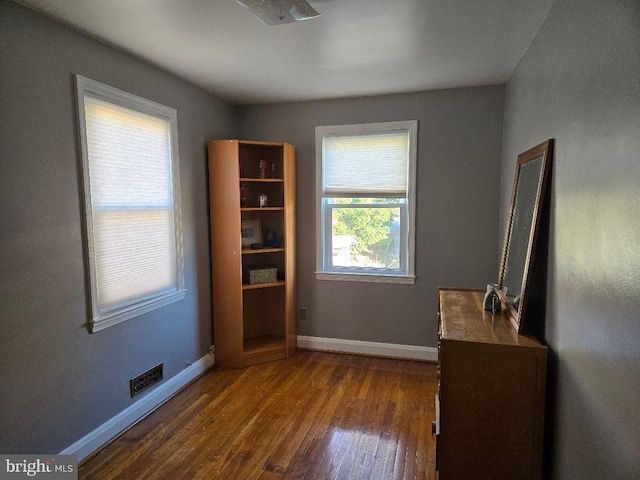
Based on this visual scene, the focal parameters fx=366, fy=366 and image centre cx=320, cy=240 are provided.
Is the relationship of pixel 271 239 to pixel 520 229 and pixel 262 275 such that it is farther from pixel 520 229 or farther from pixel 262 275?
pixel 520 229

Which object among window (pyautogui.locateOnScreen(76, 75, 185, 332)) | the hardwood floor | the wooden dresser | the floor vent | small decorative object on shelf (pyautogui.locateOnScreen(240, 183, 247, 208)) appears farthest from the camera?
small decorative object on shelf (pyautogui.locateOnScreen(240, 183, 247, 208))

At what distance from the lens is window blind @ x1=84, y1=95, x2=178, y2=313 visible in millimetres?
2260

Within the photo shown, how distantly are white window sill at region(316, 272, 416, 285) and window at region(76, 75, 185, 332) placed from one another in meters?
1.40

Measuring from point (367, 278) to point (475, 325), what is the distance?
1.76 metres

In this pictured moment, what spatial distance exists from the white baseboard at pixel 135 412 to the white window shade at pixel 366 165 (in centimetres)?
203

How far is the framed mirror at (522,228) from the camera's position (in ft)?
5.75

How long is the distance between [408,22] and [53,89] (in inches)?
77.2

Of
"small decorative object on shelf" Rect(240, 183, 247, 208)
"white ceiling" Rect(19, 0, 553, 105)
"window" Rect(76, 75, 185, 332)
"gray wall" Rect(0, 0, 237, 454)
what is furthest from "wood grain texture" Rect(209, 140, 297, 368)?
"gray wall" Rect(0, 0, 237, 454)

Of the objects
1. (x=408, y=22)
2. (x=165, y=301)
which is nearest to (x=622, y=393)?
(x=408, y=22)

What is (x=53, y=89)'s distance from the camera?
6.47ft

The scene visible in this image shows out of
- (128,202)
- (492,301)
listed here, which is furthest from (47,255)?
(492,301)

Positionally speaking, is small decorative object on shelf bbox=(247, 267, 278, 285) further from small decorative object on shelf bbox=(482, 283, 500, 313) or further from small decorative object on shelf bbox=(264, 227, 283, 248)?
small decorative object on shelf bbox=(482, 283, 500, 313)

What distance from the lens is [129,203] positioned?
2477 millimetres

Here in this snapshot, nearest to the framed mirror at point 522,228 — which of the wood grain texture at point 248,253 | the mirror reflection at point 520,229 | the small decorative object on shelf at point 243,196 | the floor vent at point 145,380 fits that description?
the mirror reflection at point 520,229
